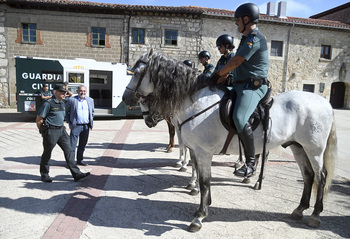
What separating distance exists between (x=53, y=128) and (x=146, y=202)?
233 cm

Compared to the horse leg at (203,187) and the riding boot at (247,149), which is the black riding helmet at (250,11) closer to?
the riding boot at (247,149)

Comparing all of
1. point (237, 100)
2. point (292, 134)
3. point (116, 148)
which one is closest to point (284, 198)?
point (292, 134)

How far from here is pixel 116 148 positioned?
7016mm

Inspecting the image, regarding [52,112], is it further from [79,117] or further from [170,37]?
[170,37]

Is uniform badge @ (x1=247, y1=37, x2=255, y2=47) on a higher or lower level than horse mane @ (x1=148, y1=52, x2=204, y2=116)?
higher

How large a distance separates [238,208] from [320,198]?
1.18 metres

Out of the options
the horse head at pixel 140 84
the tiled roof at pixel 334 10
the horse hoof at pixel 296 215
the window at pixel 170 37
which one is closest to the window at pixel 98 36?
the window at pixel 170 37

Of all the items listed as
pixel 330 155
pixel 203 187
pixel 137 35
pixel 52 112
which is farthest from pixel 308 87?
pixel 52 112

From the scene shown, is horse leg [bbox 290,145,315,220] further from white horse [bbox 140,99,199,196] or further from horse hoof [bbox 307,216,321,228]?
white horse [bbox 140,99,199,196]

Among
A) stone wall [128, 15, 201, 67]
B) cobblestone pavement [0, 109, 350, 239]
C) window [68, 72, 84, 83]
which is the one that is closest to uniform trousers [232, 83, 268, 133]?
cobblestone pavement [0, 109, 350, 239]

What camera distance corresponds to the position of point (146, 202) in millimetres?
3662

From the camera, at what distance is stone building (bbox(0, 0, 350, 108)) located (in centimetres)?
1672

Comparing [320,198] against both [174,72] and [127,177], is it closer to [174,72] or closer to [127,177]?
[174,72]

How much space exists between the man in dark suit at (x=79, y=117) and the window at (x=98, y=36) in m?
13.7
